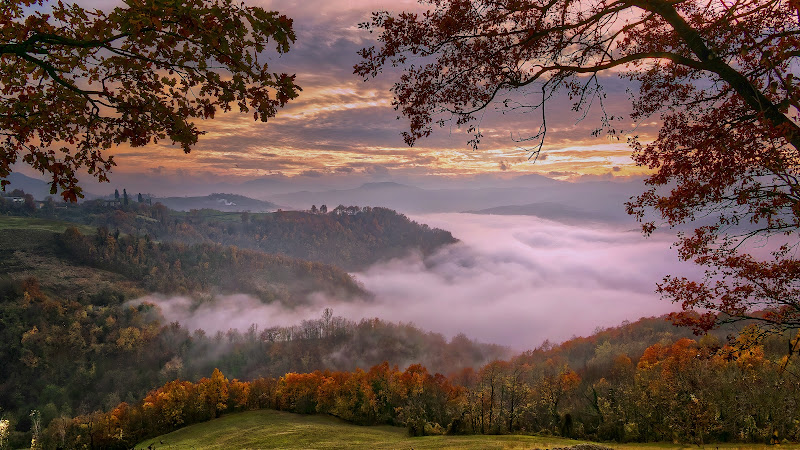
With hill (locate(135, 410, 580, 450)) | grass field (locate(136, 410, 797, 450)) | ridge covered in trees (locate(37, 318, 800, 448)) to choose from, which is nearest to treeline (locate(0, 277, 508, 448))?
ridge covered in trees (locate(37, 318, 800, 448))

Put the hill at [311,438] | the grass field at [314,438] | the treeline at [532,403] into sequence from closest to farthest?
the grass field at [314,438]
the hill at [311,438]
the treeline at [532,403]

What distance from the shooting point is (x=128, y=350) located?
165 meters

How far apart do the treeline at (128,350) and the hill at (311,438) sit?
106349 millimetres

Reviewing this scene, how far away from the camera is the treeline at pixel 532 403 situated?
26859mm

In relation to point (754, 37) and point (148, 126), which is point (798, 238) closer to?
point (754, 37)

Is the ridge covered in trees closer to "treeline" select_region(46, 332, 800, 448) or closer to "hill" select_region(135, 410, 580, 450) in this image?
"treeline" select_region(46, 332, 800, 448)

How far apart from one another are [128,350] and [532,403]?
581ft

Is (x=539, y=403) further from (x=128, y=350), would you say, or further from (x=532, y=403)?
(x=128, y=350)

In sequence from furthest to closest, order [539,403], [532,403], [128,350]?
[128,350]
[539,403]
[532,403]

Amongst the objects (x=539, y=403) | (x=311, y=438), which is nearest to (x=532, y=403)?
(x=539, y=403)

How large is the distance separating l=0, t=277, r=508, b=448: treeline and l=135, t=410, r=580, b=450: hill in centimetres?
10635

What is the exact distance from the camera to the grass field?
69.1 ft

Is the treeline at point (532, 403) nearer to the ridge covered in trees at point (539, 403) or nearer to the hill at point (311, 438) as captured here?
the ridge covered in trees at point (539, 403)

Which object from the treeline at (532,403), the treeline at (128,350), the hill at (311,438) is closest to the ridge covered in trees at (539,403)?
the treeline at (532,403)
